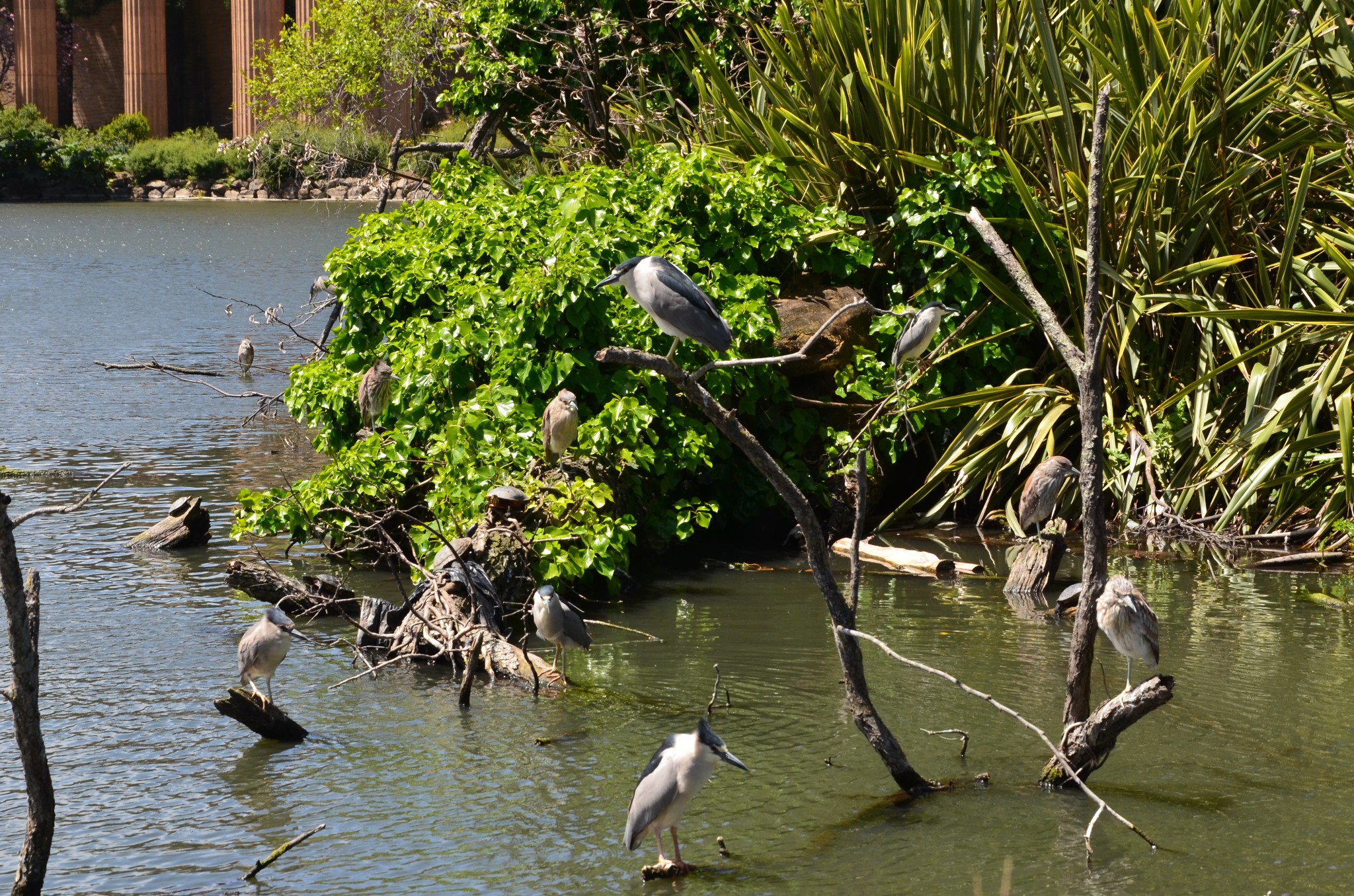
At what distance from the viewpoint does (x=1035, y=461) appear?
31.5ft

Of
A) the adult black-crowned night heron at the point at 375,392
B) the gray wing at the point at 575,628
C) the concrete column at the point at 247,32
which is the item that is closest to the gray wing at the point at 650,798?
the gray wing at the point at 575,628

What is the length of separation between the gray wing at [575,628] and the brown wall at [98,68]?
62937 mm

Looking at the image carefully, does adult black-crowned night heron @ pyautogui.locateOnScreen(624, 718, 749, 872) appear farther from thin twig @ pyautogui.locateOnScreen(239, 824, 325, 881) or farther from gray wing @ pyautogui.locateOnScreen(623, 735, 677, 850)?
thin twig @ pyautogui.locateOnScreen(239, 824, 325, 881)

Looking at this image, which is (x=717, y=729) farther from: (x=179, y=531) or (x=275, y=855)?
(x=179, y=531)

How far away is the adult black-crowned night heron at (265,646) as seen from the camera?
6066 millimetres

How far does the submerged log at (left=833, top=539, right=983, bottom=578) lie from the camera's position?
883 centimetres

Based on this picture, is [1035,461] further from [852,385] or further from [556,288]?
[556,288]

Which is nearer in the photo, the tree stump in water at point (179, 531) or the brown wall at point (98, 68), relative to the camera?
the tree stump in water at point (179, 531)

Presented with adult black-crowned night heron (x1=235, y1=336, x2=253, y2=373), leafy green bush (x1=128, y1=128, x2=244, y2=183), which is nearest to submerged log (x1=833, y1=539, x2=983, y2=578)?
adult black-crowned night heron (x1=235, y1=336, x2=253, y2=373)

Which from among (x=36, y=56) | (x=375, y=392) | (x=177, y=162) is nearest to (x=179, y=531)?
(x=375, y=392)

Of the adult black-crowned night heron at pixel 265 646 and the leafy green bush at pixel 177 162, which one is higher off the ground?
the leafy green bush at pixel 177 162

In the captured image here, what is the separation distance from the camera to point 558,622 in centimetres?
658

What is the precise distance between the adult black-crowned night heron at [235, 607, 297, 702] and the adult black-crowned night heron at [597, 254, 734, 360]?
192 centimetres

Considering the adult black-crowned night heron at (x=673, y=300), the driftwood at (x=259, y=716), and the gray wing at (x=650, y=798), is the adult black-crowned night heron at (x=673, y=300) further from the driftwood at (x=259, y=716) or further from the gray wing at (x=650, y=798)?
the driftwood at (x=259, y=716)
